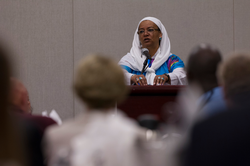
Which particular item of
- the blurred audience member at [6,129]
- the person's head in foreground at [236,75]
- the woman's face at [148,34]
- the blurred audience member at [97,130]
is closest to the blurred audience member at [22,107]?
the blurred audience member at [97,130]

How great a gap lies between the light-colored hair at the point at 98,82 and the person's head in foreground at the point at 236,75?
0.40 m

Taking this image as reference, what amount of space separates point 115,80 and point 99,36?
406 cm

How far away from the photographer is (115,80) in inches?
47.3

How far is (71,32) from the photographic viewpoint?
5211 millimetres

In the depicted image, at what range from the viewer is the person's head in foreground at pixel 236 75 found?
1294mm

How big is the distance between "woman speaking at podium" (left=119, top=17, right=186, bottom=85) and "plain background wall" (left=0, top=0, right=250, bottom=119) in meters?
1.17

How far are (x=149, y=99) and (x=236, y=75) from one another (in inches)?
59.0

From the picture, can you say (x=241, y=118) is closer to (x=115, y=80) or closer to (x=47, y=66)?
(x=115, y=80)

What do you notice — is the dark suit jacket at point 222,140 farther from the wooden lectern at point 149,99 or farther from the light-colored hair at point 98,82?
the wooden lectern at point 149,99

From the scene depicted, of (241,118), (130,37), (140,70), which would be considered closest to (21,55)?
(130,37)

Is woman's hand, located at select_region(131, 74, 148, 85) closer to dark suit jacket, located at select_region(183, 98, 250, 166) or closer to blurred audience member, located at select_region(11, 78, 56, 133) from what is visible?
blurred audience member, located at select_region(11, 78, 56, 133)

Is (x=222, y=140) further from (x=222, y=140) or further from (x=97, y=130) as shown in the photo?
(x=97, y=130)

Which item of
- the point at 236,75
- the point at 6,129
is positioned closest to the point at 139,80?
the point at 236,75

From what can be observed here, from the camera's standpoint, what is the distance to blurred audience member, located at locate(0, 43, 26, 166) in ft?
2.81
